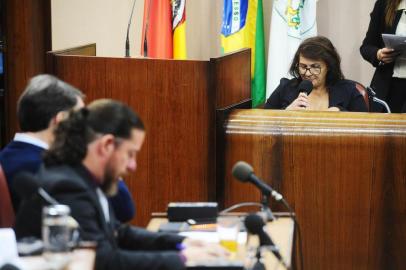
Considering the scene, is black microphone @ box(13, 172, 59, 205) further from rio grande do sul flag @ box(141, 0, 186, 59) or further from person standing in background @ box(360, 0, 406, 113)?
rio grande do sul flag @ box(141, 0, 186, 59)

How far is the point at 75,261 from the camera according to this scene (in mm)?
2535

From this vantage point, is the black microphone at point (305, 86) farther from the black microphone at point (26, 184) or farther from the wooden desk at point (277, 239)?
the black microphone at point (26, 184)

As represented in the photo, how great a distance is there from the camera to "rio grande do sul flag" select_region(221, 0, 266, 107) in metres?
6.86

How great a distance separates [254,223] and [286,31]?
4.21m

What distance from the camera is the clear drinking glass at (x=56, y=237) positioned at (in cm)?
231

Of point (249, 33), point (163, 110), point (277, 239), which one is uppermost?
point (249, 33)

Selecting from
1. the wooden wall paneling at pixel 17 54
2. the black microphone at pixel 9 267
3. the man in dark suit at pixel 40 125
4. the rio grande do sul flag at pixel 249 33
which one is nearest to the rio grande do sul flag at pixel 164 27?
the rio grande do sul flag at pixel 249 33

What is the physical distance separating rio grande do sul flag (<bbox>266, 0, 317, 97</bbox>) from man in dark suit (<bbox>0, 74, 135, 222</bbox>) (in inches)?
136

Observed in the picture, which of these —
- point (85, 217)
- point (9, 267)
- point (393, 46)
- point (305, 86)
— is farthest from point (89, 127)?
point (393, 46)

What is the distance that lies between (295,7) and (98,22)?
1.72 m

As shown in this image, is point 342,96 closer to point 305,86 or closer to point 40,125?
point 305,86

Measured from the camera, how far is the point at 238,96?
4977mm

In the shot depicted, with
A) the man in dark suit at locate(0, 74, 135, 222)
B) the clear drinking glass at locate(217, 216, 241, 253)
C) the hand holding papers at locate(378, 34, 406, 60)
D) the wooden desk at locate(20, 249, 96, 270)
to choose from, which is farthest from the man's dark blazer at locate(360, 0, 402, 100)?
the wooden desk at locate(20, 249, 96, 270)

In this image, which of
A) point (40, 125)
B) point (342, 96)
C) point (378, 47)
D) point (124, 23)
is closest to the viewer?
point (40, 125)
